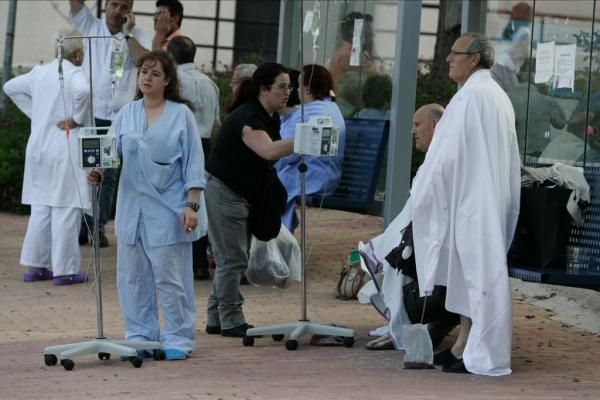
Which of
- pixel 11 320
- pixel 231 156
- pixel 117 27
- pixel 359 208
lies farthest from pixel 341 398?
pixel 117 27

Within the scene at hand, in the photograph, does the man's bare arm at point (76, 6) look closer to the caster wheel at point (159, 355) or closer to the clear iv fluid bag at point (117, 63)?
the clear iv fluid bag at point (117, 63)

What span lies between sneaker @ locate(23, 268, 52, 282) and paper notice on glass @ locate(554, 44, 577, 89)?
4.39 meters

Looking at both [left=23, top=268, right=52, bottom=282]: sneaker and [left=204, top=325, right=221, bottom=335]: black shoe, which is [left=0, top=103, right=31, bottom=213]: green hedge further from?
[left=204, top=325, right=221, bottom=335]: black shoe

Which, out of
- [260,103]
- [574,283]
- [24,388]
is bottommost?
[24,388]

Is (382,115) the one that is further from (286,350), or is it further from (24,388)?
(24,388)

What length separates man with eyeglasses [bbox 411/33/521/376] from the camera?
8375 millimetres

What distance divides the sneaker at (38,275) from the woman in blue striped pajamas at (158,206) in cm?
342

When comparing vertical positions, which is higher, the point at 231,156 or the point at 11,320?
the point at 231,156

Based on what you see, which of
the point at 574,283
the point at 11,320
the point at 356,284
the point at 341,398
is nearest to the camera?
the point at 341,398

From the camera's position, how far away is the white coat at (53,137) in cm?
1189

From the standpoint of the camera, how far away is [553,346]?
31.4 feet

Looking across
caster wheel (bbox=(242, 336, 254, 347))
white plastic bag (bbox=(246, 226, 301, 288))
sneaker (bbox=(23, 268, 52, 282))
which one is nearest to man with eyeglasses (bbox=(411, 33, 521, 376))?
caster wheel (bbox=(242, 336, 254, 347))

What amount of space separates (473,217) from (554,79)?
2.26 m

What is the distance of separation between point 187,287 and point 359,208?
3573 mm
